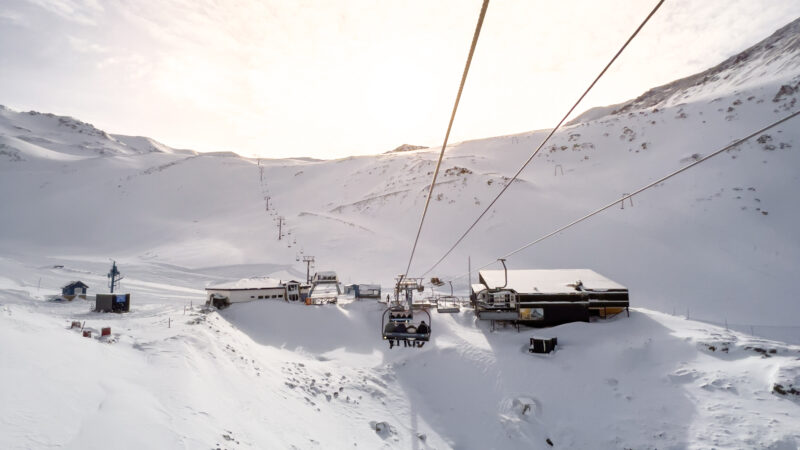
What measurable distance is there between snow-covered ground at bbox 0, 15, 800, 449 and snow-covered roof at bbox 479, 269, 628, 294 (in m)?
3.81

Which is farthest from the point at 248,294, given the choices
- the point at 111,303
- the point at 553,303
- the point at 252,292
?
the point at 553,303

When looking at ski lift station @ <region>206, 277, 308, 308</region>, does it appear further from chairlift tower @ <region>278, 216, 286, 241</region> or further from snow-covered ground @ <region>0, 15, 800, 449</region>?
chairlift tower @ <region>278, 216, 286, 241</region>

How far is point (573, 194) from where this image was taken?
70.8m

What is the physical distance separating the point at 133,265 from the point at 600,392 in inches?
2465

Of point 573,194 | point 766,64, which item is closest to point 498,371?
point 573,194

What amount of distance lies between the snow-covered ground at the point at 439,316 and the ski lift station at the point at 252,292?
11.2 feet

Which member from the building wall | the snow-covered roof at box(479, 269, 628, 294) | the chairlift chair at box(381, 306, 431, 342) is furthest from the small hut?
the snow-covered roof at box(479, 269, 628, 294)

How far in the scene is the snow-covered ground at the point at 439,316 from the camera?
1455 cm

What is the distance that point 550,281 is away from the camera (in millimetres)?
33906

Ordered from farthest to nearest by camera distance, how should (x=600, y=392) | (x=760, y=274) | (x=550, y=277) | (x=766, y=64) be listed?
(x=766, y=64) → (x=760, y=274) → (x=550, y=277) → (x=600, y=392)

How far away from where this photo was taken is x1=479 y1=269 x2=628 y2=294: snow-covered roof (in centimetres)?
3114

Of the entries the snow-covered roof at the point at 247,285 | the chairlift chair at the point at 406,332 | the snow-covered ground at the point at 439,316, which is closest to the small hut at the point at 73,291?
the snow-covered ground at the point at 439,316

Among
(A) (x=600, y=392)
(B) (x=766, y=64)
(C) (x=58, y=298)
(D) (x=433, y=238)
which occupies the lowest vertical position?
(A) (x=600, y=392)

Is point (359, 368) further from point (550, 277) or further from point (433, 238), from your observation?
point (433, 238)
